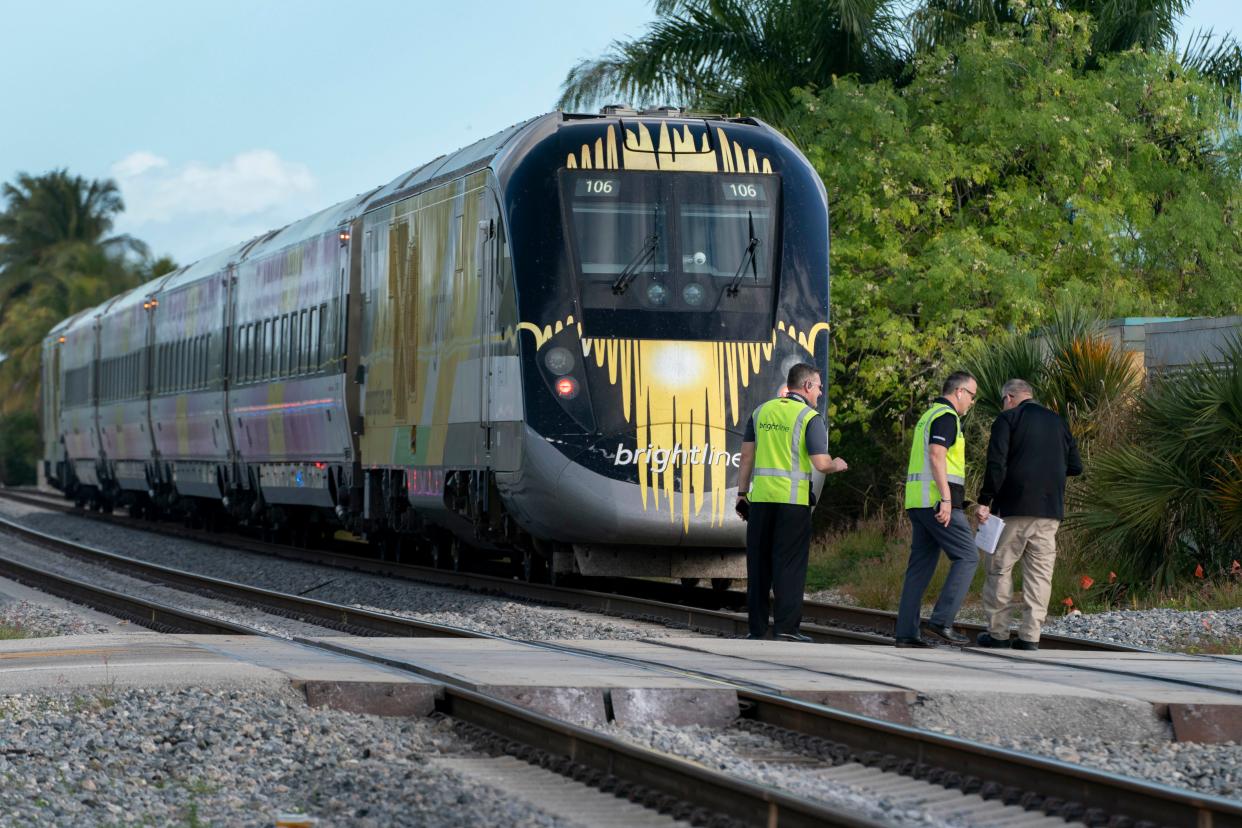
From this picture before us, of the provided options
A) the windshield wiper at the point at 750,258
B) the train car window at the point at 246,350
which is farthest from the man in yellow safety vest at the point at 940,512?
the train car window at the point at 246,350

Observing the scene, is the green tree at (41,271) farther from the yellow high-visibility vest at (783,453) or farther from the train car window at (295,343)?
the yellow high-visibility vest at (783,453)

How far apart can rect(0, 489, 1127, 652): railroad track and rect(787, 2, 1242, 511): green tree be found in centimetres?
703

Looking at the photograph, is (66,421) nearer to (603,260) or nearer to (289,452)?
(289,452)

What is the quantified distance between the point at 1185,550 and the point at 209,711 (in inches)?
373

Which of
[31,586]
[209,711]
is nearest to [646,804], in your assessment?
[209,711]

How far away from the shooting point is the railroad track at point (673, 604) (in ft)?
41.2

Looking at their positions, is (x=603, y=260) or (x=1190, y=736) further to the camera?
(x=603, y=260)

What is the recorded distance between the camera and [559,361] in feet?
46.9

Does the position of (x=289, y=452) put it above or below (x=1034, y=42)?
below

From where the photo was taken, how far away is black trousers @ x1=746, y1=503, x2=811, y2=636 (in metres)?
11.8

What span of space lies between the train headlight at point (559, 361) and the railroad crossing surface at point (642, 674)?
3.41 metres

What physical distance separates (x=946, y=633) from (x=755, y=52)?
Answer: 68.9ft

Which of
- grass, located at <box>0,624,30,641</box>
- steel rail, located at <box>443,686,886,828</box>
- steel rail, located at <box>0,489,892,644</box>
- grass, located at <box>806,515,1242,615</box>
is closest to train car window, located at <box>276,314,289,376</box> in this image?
steel rail, located at <box>0,489,892,644</box>

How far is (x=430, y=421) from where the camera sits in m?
17.1
